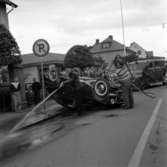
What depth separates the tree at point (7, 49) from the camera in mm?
11625

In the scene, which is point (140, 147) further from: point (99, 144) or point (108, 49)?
point (108, 49)

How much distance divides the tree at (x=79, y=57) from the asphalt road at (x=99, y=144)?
1156 inches

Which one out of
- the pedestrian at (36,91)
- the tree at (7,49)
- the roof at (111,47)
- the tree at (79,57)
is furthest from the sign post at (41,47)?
the roof at (111,47)

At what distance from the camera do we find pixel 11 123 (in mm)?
9258

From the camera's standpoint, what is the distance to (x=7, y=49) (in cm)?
1180

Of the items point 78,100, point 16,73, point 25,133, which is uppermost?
point 16,73

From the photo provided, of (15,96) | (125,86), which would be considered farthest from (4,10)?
(125,86)

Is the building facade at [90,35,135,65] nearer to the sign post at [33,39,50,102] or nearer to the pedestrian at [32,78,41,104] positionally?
the pedestrian at [32,78,41,104]

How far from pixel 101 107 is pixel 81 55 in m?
27.4

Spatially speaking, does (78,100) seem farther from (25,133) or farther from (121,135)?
(121,135)

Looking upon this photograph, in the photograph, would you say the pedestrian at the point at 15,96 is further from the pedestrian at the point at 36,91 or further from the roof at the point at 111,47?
the roof at the point at 111,47

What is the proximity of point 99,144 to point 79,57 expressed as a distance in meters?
33.3

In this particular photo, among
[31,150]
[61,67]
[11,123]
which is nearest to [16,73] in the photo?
[11,123]

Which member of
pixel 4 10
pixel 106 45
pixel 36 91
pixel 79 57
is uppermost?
pixel 106 45
